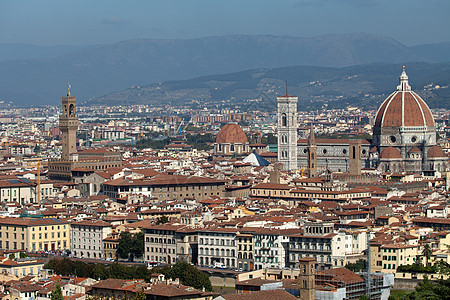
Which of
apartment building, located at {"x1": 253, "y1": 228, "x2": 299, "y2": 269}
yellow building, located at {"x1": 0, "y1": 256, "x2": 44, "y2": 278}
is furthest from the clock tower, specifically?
yellow building, located at {"x1": 0, "y1": 256, "x2": 44, "y2": 278}

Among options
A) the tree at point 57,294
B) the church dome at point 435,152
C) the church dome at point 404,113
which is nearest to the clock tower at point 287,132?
the church dome at point 404,113

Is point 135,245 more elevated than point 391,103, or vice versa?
point 391,103

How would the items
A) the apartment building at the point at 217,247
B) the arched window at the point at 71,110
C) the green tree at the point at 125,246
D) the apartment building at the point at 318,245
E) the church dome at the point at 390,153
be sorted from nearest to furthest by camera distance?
the apartment building at the point at 318,245 < the apartment building at the point at 217,247 < the green tree at the point at 125,246 < the arched window at the point at 71,110 < the church dome at the point at 390,153

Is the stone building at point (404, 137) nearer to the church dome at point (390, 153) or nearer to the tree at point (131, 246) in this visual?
the church dome at point (390, 153)

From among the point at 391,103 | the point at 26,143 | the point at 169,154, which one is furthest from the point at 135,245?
the point at 26,143

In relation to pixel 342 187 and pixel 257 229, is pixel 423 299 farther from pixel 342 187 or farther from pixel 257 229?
pixel 342 187

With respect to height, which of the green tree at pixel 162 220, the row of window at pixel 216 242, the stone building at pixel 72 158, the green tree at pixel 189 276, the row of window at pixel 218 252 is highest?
the stone building at pixel 72 158

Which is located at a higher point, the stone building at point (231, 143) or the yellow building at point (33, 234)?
the stone building at point (231, 143)
